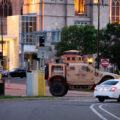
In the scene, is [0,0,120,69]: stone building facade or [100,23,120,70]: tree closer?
[100,23,120,70]: tree

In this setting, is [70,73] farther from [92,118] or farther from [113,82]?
[92,118]

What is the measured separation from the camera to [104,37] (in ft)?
280

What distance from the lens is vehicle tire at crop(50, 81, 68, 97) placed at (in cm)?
3881

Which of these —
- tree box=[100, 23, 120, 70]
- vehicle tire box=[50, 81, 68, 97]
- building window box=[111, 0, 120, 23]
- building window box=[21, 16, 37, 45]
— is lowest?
vehicle tire box=[50, 81, 68, 97]

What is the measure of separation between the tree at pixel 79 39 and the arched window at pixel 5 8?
52.0m

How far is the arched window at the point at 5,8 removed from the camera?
142 meters

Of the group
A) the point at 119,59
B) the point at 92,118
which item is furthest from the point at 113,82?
the point at 119,59

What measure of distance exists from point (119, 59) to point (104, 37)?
8.69m

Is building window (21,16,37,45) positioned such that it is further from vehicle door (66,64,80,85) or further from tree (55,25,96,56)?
vehicle door (66,64,80,85)

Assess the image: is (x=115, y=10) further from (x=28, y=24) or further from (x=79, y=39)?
(x=79, y=39)

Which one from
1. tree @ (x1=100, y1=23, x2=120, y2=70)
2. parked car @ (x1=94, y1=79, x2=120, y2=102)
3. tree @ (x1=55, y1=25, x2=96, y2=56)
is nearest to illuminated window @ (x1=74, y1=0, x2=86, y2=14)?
tree @ (x1=55, y1=25, x2=96, y2=56)

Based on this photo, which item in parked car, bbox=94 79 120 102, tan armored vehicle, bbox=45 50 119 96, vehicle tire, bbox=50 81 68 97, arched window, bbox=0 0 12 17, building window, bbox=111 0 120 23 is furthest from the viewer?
arched window, bbox=0 0 12 17

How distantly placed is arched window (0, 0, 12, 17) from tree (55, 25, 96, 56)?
51997mm

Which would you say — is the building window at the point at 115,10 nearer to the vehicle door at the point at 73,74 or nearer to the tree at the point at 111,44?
the tree at the point at 111,44
